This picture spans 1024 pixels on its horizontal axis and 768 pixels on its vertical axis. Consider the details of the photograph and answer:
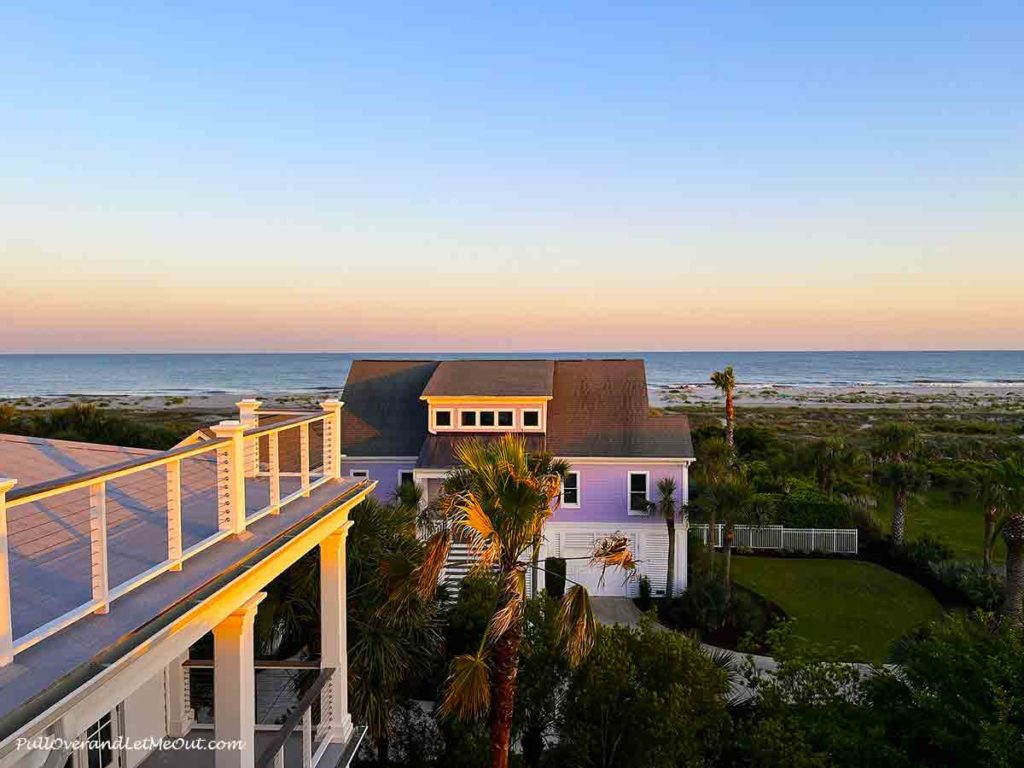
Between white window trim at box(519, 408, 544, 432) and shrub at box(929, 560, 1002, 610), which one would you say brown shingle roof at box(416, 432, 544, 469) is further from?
shrub at box(929, 560, 1002, 610)

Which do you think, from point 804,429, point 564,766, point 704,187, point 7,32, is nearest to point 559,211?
point 704,187

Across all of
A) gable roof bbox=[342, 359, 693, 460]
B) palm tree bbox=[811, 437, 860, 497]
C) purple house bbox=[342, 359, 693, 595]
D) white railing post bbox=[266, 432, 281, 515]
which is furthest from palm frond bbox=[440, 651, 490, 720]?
palm tree bbox=[811, 437, 860, 497]

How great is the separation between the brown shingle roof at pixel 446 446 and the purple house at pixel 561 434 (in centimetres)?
4

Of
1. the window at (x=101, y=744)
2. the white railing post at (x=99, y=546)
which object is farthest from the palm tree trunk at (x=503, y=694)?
the white railing post at (x=99, y=546)

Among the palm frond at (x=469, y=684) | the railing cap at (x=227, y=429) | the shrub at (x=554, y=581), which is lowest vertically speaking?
the shrub at (x=554, y=581)

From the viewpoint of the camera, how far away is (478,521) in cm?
757

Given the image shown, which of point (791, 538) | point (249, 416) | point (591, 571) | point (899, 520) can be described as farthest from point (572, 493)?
point (249, 416)

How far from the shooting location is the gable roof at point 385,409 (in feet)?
76.3

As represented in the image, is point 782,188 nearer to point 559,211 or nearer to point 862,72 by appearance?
point 862,72

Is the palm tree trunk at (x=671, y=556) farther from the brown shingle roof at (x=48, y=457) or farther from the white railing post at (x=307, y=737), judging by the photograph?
the brown shingle roof at (x=48, y=457)

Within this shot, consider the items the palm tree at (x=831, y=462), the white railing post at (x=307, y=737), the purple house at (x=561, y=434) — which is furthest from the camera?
the palm tree at (x=831, y=462)

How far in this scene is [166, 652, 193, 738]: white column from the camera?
7.90 m

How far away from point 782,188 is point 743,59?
934cm

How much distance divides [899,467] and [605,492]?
1112 cm
